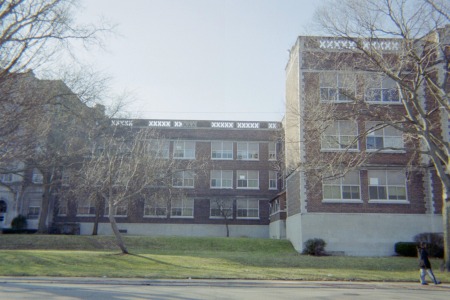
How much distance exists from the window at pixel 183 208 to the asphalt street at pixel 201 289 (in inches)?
1171

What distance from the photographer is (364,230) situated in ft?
91.2

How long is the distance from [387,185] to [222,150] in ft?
71.0

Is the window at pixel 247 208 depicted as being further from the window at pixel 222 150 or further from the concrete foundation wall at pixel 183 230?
the window at pixel 222 150

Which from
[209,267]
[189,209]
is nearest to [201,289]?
[209,267]

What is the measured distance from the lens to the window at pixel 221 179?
47.0 meters

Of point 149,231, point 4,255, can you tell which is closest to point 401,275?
point 4,255

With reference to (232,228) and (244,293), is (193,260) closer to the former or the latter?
(244,293)

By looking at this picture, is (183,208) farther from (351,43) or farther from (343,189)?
(351,43)

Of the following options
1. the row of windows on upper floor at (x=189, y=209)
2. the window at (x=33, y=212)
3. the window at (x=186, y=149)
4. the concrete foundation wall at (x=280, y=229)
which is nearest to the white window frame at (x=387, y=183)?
the concrete foundation wall at (x=280, y=229)

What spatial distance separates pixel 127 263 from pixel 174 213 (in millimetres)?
24470

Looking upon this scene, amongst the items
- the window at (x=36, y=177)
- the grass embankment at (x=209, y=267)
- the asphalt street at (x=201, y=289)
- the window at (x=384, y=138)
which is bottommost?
the asphalt street at (x=201, y=289)

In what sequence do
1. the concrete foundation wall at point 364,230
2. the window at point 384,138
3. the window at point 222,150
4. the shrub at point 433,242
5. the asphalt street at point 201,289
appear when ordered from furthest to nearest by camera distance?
the window at point 222,150 < the window at point 384,138 < the concrete foundation wall at point 364,230 < the shrub at point 433,242 < the asphalt street at point 201,289

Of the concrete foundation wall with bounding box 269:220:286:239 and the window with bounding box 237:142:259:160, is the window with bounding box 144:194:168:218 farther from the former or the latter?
the concrete foundation wall with bounding box 269:220:286:239

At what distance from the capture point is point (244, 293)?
12.8m
